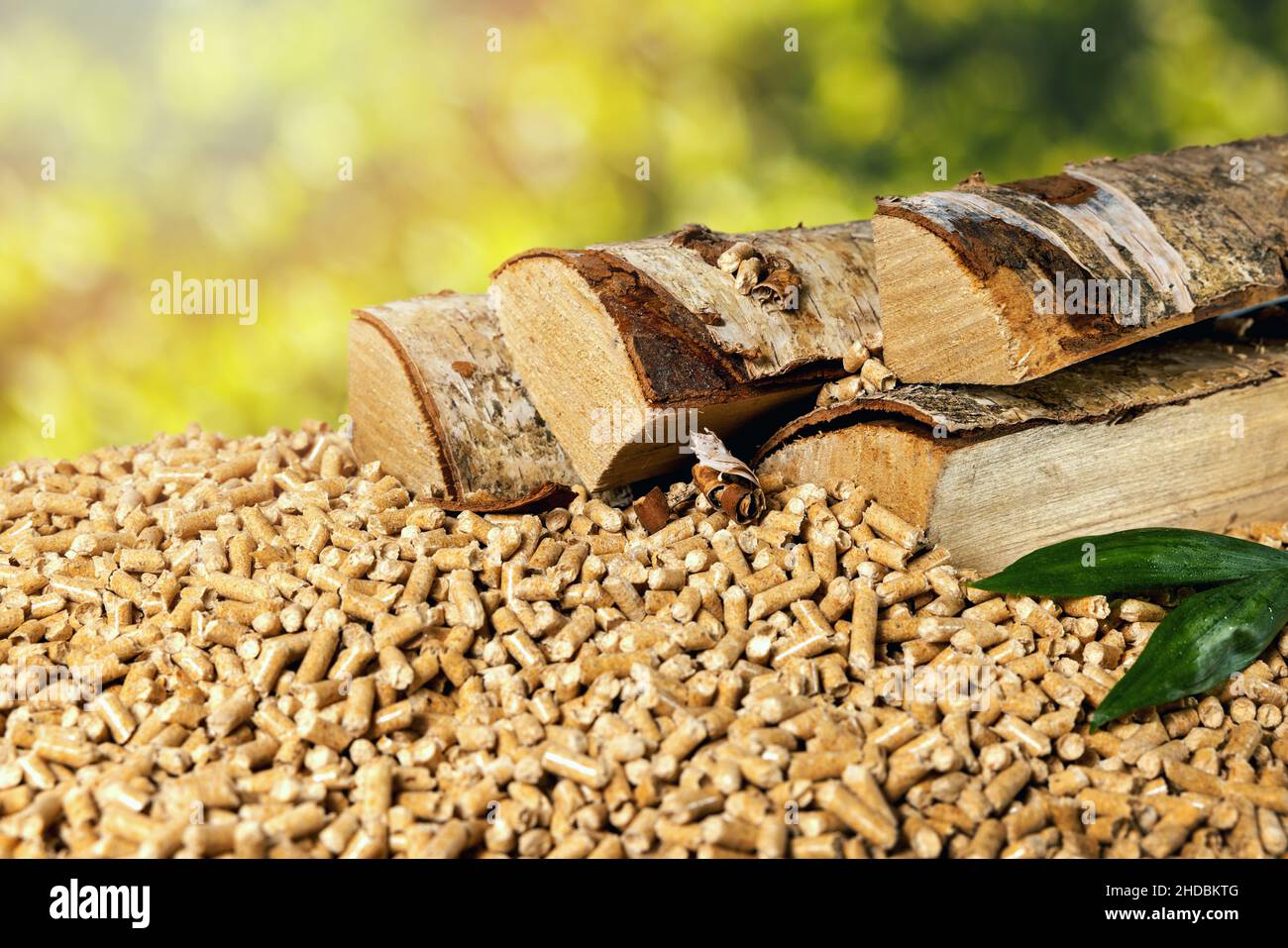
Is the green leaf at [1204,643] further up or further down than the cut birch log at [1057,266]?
further down

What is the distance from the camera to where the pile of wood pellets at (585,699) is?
1880 millimetres

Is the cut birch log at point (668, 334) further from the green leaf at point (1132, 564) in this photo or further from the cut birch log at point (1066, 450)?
the green leaf at point (1132, 564)

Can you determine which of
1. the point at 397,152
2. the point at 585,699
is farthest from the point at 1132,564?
the point at 397,152

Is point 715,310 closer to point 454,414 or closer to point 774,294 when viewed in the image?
point 774,294

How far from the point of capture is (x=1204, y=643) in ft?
7.54

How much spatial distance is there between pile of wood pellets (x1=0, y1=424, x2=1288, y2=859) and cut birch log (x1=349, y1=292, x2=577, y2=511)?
10 centimetres

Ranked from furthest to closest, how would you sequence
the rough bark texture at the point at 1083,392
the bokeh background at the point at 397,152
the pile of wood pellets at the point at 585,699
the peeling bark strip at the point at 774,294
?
the bokeh background at the point at 397,152 < the peeling bark strip at the point at 774,294 < the rough bark texture at the point at 1083,392 < the pile of wood pellets at the point at 585,699

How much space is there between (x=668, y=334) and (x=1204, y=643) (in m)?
1.29

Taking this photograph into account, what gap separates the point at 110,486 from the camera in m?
3.20

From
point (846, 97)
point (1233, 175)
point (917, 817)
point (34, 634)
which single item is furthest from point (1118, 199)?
point (34, 634)

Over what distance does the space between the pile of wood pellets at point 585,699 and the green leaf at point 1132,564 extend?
0.07 metres

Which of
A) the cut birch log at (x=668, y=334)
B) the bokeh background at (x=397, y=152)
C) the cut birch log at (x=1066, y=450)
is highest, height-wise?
the bokeh background at (x=397, y=152)

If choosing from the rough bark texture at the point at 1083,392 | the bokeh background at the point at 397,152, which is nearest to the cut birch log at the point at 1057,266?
the rough bark texture at the point at 1083,392

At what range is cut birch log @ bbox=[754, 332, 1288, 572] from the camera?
2527mm
